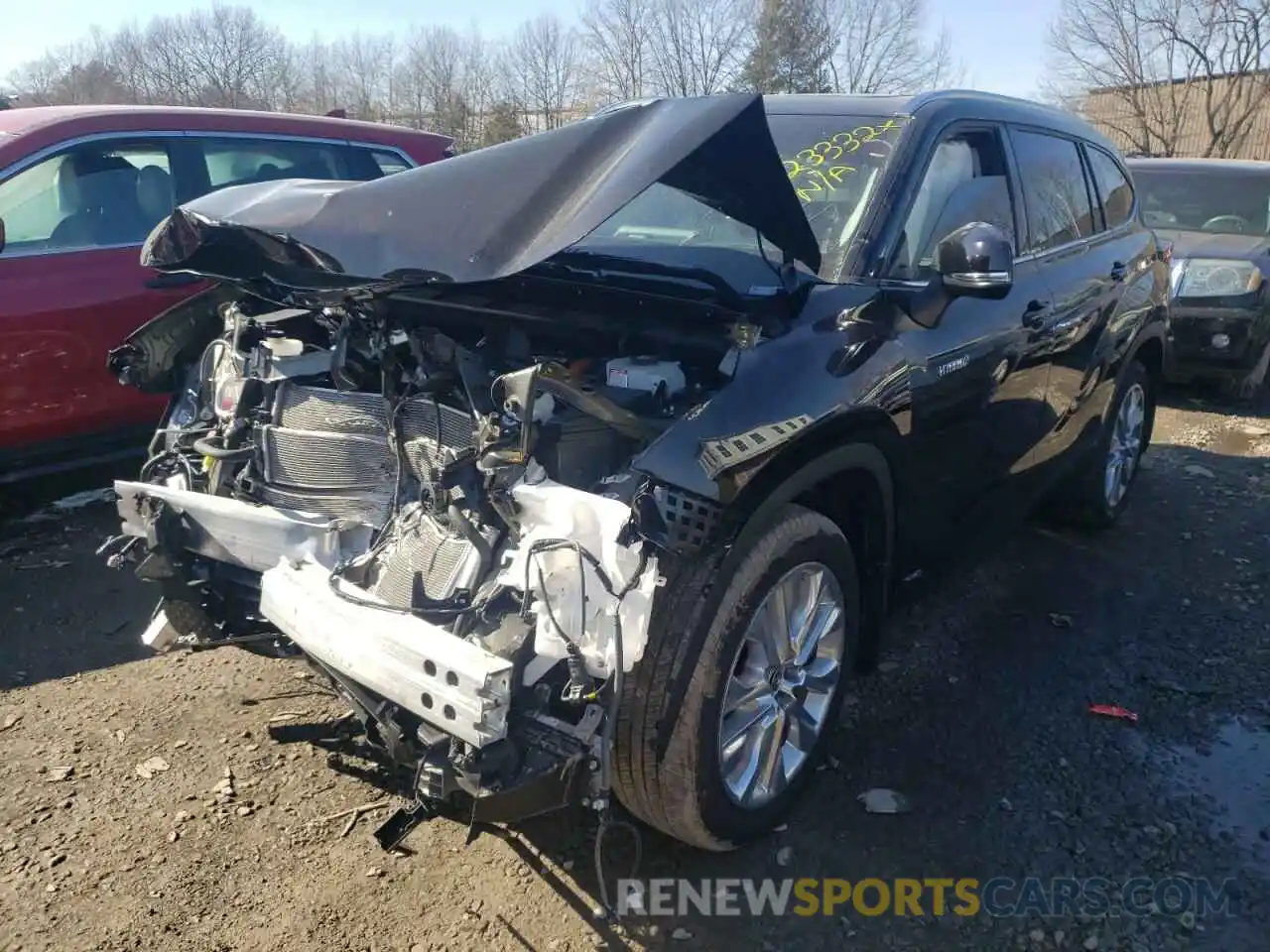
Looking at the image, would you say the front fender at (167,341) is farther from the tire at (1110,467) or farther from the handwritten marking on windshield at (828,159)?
the tire at (1110,467)

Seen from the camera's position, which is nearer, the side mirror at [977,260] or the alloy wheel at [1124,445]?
the side mirror at [977,260]

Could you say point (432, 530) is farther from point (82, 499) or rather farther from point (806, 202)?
point (82, 499)

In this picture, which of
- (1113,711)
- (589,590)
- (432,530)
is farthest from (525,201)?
(1113,711)

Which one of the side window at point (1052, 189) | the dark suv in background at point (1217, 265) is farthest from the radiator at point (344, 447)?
the dark suv in background at point (1217, 265)

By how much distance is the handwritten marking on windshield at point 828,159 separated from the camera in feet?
10.7

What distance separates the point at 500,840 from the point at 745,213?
74.4 inches

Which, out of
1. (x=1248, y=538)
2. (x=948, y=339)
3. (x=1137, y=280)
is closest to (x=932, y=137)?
(x=948, y=339)

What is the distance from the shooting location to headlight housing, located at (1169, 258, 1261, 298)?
791 centimetres

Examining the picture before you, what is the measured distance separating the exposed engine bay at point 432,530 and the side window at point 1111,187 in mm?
3184

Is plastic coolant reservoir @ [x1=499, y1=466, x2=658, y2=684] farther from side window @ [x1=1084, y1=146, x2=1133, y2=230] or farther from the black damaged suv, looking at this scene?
side window @ [x1=1084, y1=146, x2=1133, y2=230]

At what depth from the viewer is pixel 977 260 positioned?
290 cm

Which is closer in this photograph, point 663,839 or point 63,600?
point 663,839

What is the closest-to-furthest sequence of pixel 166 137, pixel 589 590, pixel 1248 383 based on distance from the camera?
pixel 589 590
pixel 166 137
pixel 1248 383

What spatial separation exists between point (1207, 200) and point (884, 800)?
818cm
